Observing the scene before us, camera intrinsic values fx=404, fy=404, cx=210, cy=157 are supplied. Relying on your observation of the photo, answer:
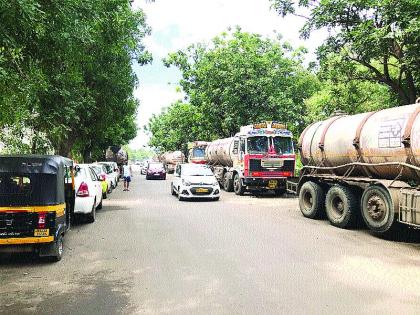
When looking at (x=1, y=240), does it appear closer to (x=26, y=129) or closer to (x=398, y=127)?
(x=398, y=127)

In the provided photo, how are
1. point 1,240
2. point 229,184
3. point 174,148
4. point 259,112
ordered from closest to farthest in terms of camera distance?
point 1,240 < point 229,184 < point 259,112 < point 174,148

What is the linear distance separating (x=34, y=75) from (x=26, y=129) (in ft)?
40.5

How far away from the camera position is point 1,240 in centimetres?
659

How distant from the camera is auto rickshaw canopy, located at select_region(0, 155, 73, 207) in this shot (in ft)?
22.1

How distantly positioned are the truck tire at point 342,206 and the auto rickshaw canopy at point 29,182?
7.10 meters

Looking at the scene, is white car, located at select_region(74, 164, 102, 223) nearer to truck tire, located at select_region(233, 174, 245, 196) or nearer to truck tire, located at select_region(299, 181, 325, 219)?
truck tire, located at select_region(299, 181, 325, 219)

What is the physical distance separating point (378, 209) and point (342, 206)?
5.37ft

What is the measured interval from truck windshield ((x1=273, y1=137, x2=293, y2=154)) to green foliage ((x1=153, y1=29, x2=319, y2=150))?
31.3 ft

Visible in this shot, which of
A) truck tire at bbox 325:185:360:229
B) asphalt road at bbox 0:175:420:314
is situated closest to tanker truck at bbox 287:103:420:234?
truck tire at bbox 325:185:360:229

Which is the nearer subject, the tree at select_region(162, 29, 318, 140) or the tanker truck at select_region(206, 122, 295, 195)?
the tanker truck at select_region(206, 122, 295, 195)

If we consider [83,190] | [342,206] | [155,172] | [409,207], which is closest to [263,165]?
[342,206]

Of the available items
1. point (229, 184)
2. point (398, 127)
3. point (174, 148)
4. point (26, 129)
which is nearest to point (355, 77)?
point (229, 184)

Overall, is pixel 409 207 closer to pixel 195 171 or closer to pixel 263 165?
pixel 263 165

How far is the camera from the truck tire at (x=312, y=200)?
1219 centimetres
